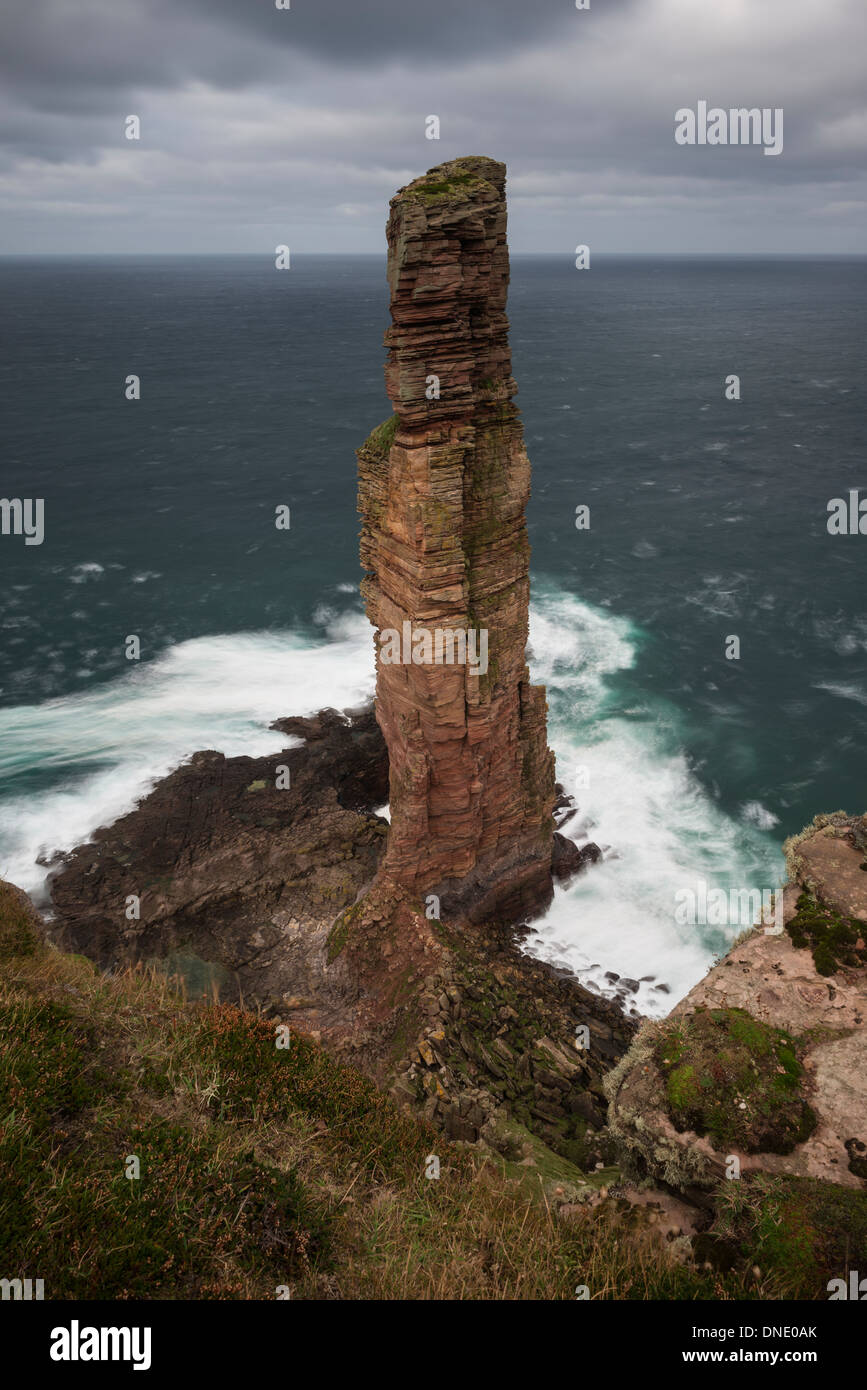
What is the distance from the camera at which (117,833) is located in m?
38.1

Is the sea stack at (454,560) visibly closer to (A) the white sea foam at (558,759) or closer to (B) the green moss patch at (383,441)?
(B) the green moss patch at (383,441)

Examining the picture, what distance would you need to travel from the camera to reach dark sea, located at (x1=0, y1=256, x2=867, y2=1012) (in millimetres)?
40875

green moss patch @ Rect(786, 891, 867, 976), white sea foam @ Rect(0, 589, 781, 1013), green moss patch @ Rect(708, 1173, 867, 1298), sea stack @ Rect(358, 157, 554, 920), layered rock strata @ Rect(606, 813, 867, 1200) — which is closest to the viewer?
green moss patch @ Rect(708, 1173, 867, 1298)

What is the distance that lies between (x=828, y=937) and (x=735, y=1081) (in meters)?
4.32

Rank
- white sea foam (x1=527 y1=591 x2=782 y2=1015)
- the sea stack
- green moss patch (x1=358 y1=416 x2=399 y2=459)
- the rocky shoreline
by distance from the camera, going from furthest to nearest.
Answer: white sea foam (x1=527 y1=591 x2=782 y2=1015), green moss patch (x1=358 y1=416 x2=399 y2=459), the rocky shoreline, the sea stack

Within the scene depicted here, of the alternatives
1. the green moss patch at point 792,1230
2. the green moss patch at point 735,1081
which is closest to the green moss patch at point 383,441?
the green moss patch at point 735,1081

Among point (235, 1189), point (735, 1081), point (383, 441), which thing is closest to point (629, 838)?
point (383, 441)

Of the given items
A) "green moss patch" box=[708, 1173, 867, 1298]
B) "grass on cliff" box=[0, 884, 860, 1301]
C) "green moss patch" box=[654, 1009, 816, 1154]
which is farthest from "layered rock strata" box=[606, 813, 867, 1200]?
"grass on cliff" box=[0, 884, 860, 1301]

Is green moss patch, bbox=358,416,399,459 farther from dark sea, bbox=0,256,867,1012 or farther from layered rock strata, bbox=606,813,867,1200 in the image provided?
dark sea, bbox=0,256,867,1012

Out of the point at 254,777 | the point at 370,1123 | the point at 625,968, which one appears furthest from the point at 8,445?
the point at 370,1123

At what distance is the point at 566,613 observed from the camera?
6066 cm

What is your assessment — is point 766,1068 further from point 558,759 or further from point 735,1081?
point 558,759

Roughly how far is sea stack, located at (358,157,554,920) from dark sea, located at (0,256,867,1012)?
22.7 feet

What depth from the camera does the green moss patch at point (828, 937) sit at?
17453 millimetres
